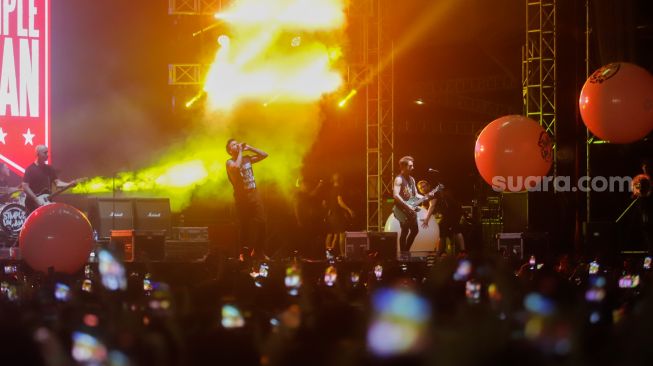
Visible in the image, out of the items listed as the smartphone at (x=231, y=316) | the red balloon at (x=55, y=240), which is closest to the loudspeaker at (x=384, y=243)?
the red balloon at (x=55, y=240)

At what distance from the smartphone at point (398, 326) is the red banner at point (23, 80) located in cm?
1384

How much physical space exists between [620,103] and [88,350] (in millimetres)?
8864

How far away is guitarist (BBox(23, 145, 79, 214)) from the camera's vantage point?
1216cm

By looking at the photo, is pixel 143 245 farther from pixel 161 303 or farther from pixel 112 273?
pixel 161 303

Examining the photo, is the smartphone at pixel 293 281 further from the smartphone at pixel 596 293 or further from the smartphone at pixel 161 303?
the smartphone at pixel 596 293

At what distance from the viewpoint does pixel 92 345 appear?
11.5ft

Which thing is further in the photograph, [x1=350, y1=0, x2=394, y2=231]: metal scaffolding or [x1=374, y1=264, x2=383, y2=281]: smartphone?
[x1=350, y1=0, x2=394, y2=231]: metal scaffolding

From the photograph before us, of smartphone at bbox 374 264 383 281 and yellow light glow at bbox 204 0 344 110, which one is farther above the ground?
yellow light glow at bbox 204 0 344 110

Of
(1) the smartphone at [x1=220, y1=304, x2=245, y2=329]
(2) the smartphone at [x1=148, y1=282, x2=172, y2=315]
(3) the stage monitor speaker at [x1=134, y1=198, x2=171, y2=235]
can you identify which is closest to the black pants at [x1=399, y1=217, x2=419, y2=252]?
(3) the stage monitor speaker at [x1=134, y1=198, x2=171, y2=235]

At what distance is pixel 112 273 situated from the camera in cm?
618

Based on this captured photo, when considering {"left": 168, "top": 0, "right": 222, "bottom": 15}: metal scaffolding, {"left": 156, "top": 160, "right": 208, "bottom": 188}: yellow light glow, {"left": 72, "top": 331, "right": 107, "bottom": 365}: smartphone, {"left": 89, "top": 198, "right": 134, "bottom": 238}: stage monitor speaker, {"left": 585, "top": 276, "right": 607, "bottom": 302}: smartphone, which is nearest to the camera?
{"left": 72, "top": 331, "right": 107, "bottom": 365}: smartphone

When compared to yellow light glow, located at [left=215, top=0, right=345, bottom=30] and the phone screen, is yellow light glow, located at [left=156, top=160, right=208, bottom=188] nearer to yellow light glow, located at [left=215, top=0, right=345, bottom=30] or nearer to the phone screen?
yellow light glow, located at [left=215, top=0, right=345, bottom=30]

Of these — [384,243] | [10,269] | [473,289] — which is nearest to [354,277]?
[473,289]

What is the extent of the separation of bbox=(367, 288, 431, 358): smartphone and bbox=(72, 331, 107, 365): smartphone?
101cm
